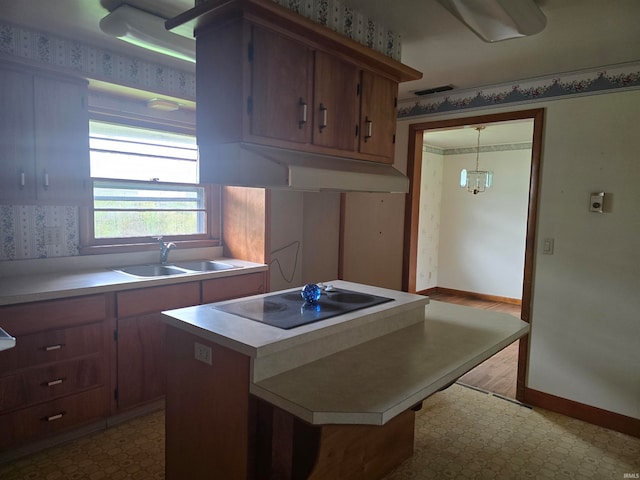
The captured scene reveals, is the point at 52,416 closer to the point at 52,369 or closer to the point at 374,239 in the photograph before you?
the point at 52,369

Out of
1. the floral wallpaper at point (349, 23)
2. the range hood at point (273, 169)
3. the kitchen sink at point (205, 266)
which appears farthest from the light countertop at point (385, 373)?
the kitchen sink at point (205, 266)

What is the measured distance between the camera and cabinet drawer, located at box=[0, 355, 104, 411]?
7.46 ft

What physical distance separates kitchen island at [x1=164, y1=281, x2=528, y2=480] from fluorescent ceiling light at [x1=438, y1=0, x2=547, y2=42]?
1.34 m

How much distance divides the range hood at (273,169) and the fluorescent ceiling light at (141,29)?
814mm

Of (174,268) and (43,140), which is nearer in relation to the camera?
(43,140)

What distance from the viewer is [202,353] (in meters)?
1.77

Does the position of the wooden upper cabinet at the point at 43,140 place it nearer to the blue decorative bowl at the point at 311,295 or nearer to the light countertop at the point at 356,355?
the light countertop at the point at 356,355

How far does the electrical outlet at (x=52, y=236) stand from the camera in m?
2.84

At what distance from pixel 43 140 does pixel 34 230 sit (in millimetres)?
611

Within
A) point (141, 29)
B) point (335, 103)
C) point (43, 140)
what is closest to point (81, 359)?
point (43, 140)

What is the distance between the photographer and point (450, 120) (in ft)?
11.6

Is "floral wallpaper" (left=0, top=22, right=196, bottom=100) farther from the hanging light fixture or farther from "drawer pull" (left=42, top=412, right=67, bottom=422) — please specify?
the hanging light fixture

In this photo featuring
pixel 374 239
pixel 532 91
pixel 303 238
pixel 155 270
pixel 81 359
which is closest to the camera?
pixel 81 359

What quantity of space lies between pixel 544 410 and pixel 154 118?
3.66 m
